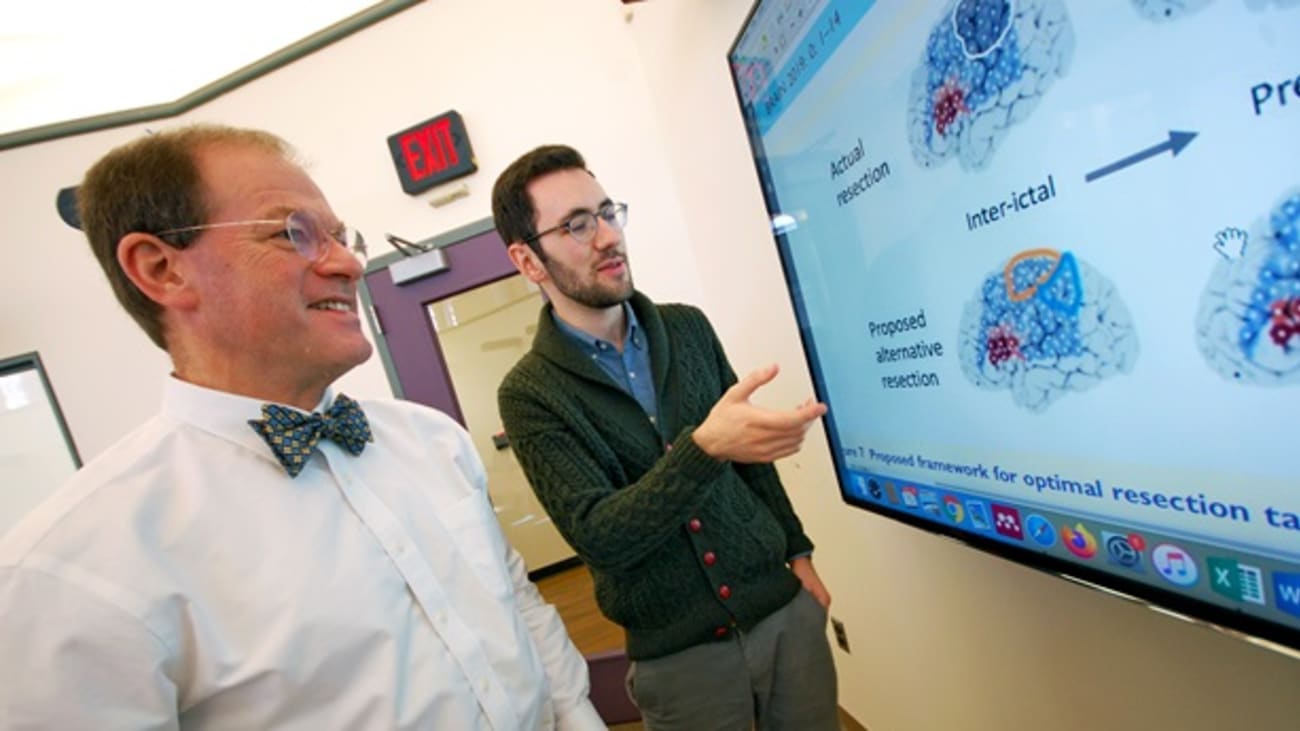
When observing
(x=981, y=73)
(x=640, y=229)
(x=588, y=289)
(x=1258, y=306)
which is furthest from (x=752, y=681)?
(x=640, y=229)

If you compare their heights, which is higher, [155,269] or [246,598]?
[155,269]

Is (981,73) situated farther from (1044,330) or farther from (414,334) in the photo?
(414,334)

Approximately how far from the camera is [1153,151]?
0.52 m

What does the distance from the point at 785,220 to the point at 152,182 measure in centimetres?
108

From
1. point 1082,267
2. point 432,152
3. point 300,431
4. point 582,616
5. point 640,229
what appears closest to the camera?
point 1082,267

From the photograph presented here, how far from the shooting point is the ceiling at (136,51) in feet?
7.14

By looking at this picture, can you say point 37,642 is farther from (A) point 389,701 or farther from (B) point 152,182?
(B) point 152,182

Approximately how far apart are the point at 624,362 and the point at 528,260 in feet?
1.10

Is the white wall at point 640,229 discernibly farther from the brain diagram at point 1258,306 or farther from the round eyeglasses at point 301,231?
the round eyeglasses at point 301,231

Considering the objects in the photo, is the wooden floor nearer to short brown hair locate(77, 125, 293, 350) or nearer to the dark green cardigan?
the dark green cardigan

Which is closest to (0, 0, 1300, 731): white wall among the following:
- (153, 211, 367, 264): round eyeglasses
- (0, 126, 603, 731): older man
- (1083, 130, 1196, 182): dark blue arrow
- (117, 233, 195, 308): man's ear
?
(1083, 130, 1196, 182): dark blue arrow

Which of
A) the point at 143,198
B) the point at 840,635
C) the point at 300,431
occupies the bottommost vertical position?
the point at 840,635

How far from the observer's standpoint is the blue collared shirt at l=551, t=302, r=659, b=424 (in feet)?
4.02

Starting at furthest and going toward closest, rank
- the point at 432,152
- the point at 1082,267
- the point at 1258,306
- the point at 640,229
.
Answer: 1. the point at 432,152
2. the point at 640,229
3. the point at 1082,267
4. the point at 1258,306
